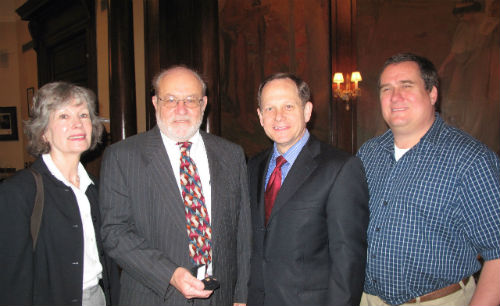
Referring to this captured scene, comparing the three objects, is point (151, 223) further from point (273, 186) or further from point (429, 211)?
point (429, 211)

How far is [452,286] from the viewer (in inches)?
69.6

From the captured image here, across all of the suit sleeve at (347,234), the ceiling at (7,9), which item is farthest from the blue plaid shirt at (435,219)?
the ceiling at (7,9)

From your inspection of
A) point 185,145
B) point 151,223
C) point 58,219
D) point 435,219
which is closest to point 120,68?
point 185,145

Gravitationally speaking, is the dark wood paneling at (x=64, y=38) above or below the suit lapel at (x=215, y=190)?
above

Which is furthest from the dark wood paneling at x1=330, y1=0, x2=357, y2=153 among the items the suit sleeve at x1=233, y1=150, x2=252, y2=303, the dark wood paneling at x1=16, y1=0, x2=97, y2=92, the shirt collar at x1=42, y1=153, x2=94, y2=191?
the shirt collar at x1=42, y1=153, x2=94, y2=191

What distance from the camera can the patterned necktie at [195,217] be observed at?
192cm

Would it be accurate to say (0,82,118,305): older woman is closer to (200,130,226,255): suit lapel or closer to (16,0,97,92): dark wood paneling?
(200,130,226,255): suit lapel

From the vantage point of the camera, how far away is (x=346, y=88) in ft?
24.3

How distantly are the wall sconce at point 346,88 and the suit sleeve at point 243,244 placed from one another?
18.6 feet

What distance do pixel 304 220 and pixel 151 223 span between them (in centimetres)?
86

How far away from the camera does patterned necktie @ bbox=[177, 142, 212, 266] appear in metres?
1.92

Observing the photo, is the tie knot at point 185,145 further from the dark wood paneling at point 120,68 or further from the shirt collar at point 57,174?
the dark wood paneling at point 120,68

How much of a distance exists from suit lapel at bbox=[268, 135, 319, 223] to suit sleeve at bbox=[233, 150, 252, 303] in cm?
35

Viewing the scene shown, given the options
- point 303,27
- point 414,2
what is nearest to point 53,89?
point 303,27
